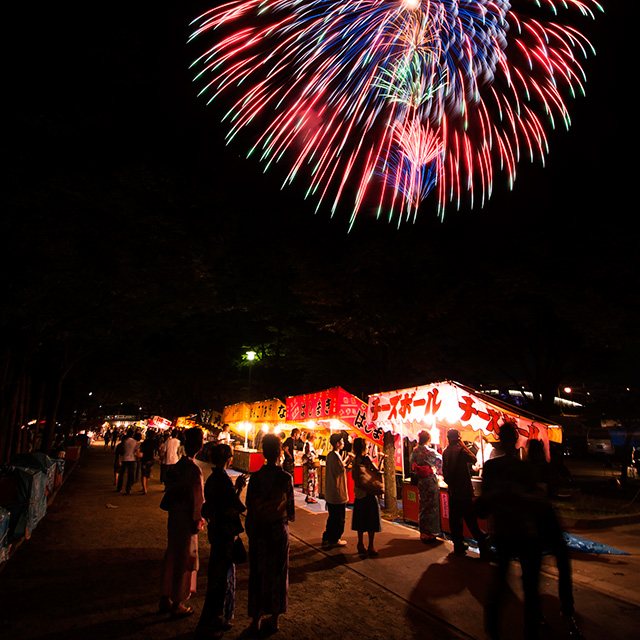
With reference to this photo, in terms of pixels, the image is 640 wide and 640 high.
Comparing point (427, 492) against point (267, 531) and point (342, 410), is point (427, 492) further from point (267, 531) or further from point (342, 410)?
point (267, 531)

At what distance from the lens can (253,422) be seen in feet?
60.4

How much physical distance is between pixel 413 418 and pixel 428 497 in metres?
1.55

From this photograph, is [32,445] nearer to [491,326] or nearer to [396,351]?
[396,351]

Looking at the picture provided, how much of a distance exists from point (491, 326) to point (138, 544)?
14.9 m

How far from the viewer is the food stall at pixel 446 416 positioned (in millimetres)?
6965

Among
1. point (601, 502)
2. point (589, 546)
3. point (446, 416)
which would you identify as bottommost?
point (601, 502)

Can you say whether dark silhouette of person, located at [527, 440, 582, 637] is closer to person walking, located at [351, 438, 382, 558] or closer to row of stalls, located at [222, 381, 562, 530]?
row of stalls, located at [222, 381, 562, 530]

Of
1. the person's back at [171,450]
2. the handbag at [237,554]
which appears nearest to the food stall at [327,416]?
the person's back at [171,450]

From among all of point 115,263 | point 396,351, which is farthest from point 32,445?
point 396,351

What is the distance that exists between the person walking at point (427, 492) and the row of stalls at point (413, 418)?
0.44 m

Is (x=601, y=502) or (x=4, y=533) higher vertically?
(x=4, y=533)

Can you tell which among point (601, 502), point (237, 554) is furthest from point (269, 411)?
point (237, 554)

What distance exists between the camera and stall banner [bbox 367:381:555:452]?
6949 millimetres

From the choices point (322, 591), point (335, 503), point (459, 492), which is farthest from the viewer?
point (335, 503)
